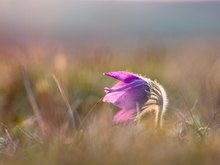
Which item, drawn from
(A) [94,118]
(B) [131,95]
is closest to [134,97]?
(B) [131,95]

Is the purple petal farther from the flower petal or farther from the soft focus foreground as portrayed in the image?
the soft focus foreground

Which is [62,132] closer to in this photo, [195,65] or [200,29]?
[195,65]

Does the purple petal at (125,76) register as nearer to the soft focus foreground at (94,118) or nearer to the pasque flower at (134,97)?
the pasque flower at (134,97)

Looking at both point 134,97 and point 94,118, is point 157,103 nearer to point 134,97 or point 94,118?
point 134,97

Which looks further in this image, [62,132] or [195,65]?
[195,65]

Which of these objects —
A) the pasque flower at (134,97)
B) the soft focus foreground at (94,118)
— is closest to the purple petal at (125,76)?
the pasque flower at (134,97)

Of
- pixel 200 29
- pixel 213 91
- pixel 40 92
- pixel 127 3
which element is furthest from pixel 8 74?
pixel 127 3
